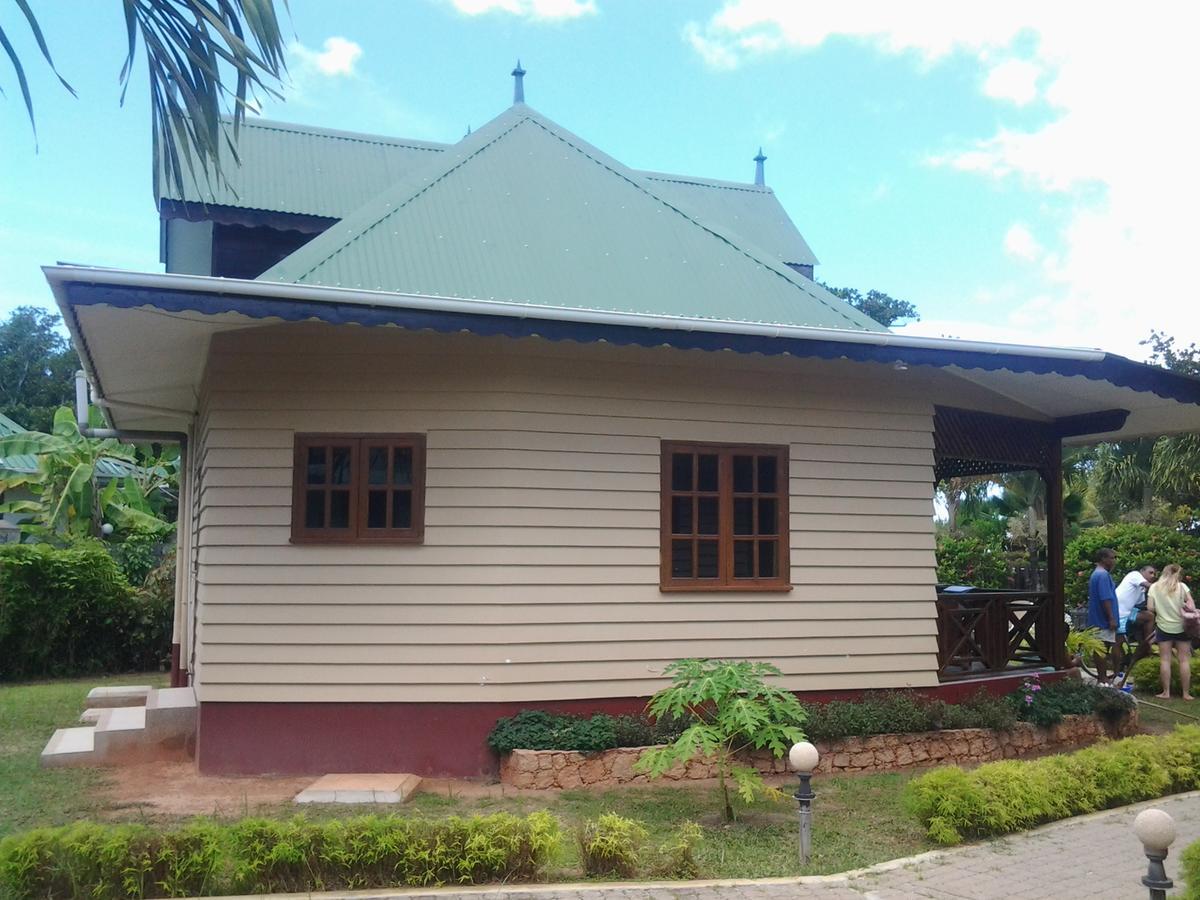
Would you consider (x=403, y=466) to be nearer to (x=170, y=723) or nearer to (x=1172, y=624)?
(x=170, y=723)

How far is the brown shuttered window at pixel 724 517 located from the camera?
9367 millimetres

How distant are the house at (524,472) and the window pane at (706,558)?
0.02 m

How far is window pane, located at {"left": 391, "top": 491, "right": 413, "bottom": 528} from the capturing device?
8805mm

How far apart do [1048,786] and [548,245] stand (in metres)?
5.99

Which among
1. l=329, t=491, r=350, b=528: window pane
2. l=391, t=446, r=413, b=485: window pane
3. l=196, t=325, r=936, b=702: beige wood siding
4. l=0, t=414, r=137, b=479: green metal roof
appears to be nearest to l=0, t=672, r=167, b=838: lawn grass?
l=196, t=325, r=936, b=702: beige wood siding

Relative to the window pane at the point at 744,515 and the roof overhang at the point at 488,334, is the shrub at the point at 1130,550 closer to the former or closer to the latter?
the roof overhang at the point at 488,334

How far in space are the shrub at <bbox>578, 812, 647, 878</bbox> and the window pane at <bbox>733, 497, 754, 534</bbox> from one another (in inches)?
157

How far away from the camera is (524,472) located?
28.9 feet

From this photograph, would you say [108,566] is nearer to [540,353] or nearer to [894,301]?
[540,353]

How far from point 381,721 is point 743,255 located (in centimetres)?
558

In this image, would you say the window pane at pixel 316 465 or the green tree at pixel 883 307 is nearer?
the window pane at pixel 316 465

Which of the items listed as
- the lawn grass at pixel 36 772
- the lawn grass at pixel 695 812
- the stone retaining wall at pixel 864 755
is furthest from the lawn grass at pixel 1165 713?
the lawn grass at pixel 36 772

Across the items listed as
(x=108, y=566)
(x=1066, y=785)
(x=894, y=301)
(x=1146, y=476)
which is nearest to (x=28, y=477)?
(x=108, y=566)

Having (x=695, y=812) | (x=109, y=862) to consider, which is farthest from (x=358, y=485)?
(x=109, y=862)
